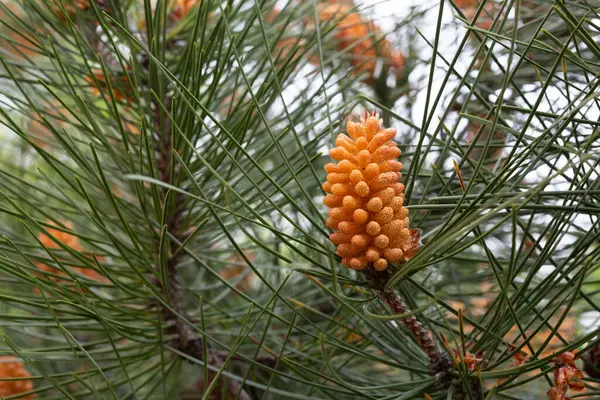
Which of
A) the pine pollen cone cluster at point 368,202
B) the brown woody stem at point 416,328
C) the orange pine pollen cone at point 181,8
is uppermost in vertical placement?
the orange pine pollen cone at point 181,8

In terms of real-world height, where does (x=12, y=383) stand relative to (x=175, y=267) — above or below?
below

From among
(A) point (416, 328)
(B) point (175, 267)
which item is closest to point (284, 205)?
(B) point (175, 267)

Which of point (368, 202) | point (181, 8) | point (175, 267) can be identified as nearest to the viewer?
point (368, 202)

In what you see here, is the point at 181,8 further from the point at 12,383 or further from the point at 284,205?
the point at 12,383

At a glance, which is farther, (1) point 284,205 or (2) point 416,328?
(1) point 284,205

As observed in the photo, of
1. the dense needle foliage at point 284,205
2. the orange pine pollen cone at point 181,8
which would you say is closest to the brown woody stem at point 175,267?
the dense needle foliage at point 284,205

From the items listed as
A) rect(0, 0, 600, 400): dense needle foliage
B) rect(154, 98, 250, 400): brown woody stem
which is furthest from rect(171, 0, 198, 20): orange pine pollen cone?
rect(154, 98, 250, 400): brown woody stem

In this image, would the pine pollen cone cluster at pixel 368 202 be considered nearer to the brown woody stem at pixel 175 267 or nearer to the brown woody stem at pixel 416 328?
the brown woody stem at pixel 416 328

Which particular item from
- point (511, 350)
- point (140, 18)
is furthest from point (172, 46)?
point (511, 350)

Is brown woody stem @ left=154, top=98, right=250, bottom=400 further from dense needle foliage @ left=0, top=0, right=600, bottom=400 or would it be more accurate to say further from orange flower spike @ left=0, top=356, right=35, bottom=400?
orange flower spike @ left=0, top=356, right=35, bottom=400
